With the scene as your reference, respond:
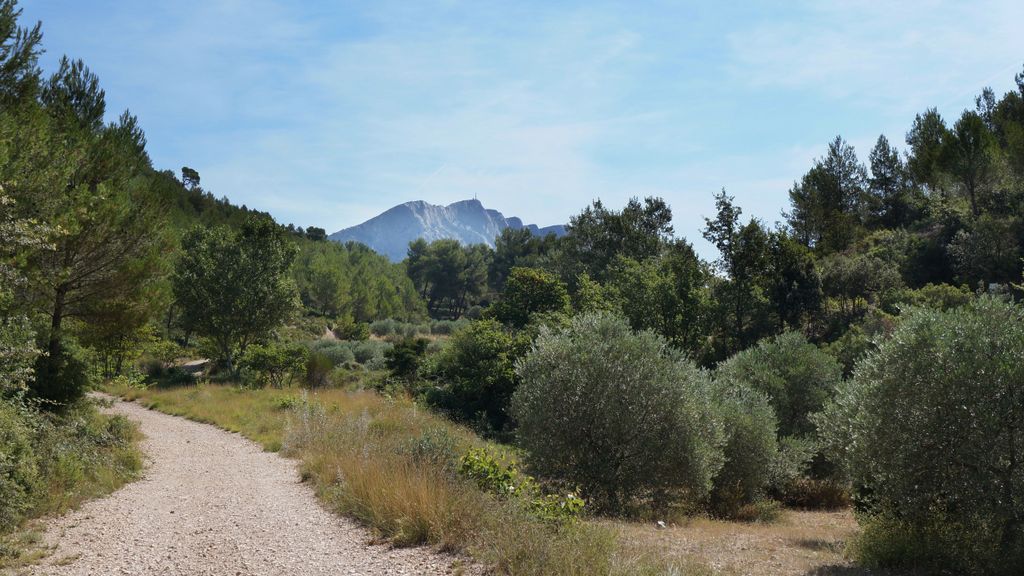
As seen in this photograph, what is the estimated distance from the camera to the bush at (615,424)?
14102mm

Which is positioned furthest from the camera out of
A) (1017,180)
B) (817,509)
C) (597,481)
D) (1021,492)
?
(1017,180)

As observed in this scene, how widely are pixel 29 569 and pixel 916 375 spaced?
11.9m

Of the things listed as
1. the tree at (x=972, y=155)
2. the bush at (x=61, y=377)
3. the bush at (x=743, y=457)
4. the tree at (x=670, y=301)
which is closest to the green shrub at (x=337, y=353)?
the tree at (x=670, y=301)

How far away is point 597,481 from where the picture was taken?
46.9 ft

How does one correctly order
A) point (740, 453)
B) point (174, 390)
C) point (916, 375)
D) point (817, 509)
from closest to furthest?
point (916, 375)
point (740, 453)
point (817, 509)
point (174, 390)

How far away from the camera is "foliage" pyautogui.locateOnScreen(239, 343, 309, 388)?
1048 inches

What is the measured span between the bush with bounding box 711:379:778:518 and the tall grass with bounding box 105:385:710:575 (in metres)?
8.33

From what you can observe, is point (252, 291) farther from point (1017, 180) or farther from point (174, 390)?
point (1017, 180)

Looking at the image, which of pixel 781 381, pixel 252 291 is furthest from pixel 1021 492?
pixel 252 291

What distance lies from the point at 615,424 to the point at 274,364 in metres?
17.8

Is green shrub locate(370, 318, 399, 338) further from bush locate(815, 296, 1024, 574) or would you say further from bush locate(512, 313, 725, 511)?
bush locate(815, 296, 1024, 574)

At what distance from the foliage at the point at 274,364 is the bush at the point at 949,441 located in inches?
880

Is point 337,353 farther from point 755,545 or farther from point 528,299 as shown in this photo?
point 755,545

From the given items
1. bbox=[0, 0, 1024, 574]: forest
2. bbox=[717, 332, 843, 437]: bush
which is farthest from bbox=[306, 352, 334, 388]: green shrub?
bbox=[717, 332, 843, 437]: bush
